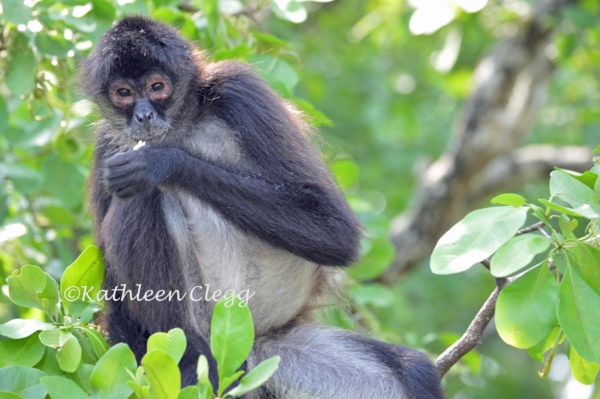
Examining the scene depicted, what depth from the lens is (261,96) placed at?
4875 millimetres

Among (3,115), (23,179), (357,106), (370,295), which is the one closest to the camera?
(3,115)

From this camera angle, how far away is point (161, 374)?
10.3 ft

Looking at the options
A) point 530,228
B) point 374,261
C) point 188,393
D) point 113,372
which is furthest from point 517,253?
point 374,261

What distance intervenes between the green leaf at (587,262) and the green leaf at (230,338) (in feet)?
3.74

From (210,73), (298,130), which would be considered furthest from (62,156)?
(298,130)

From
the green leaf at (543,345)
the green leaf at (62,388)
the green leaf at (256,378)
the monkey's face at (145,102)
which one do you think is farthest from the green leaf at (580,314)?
the monkey's face at (145,102)

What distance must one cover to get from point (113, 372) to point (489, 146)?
275 inches

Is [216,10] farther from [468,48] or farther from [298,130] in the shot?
[468,48]

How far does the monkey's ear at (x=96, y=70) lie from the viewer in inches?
189

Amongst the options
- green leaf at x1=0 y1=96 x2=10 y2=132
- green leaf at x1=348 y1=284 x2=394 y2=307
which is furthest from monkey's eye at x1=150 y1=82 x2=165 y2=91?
green leaf at x1=348 y1=284 x2=394 y2=307

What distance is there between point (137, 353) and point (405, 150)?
7449mm

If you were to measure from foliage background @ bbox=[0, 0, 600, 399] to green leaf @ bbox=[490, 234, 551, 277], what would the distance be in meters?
2.08

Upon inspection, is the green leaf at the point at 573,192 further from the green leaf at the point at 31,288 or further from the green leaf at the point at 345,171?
the green leaf at the point at 345,171

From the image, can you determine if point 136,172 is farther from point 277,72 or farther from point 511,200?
point 511,200
